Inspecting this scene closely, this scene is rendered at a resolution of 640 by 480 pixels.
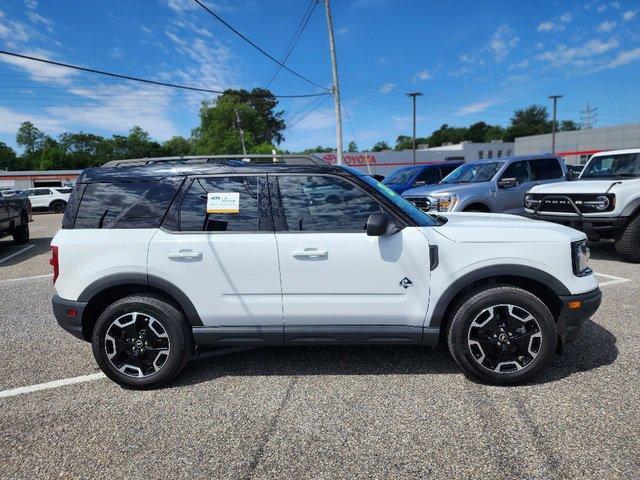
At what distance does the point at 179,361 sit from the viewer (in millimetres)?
3178

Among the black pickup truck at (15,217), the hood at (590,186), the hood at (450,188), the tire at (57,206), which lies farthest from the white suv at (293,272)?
the tire at (57,206)

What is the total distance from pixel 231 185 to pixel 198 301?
3.03ft

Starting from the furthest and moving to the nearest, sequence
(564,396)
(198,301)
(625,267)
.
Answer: (625,267)
(198,301)
(564,396)

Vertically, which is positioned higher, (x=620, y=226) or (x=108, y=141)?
(x=108, y=141)

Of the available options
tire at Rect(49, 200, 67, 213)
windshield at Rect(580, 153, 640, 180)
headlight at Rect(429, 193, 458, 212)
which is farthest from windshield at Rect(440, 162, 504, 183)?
tire at Rect(49, 200, 67, 213)

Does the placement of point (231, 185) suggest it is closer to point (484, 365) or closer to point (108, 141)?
point (484, 365)

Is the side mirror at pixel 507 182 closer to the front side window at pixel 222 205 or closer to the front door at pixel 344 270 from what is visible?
the front door at pixel 344 270

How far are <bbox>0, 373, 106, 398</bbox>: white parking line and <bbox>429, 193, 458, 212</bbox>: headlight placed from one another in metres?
6.62

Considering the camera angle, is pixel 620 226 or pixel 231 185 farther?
pixel 620 226

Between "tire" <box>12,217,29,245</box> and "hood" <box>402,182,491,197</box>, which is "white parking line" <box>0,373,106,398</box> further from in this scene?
"tire" <box>12,217,29,245</box>

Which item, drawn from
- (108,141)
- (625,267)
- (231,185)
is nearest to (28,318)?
(231,185)

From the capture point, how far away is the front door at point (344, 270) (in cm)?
300

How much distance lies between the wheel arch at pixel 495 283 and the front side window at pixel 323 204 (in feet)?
2.66

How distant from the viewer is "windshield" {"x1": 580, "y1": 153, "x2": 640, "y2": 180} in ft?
24.3
